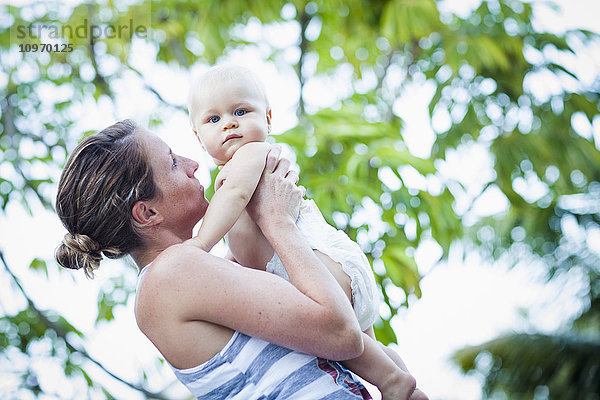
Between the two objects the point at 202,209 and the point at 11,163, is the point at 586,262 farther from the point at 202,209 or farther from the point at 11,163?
the point at 202,209

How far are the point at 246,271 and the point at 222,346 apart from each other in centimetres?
13

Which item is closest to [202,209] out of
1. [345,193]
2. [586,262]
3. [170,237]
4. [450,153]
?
[170,237]

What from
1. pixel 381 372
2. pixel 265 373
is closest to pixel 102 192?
pixel 265 373

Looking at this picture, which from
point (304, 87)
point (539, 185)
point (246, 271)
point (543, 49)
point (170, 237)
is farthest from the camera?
point (539, 185)

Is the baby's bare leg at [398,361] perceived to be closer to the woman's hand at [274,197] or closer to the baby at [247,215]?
the baby at [247,215]

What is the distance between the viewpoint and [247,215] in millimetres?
1293

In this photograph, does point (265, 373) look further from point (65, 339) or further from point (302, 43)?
point (302, 43)

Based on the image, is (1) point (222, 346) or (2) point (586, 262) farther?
(2) point (586, 262)

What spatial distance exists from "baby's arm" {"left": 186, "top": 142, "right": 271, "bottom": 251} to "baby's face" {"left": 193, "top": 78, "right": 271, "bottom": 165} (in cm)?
8

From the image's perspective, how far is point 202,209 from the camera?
129 cm

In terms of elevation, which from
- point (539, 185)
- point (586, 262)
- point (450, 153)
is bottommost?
point (586, 262)

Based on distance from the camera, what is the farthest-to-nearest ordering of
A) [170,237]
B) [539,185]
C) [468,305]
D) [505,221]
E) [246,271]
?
[468,305], [505,221], [539,185], [170,237], [246,271]

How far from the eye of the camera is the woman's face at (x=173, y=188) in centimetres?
125

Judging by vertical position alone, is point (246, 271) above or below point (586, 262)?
above
